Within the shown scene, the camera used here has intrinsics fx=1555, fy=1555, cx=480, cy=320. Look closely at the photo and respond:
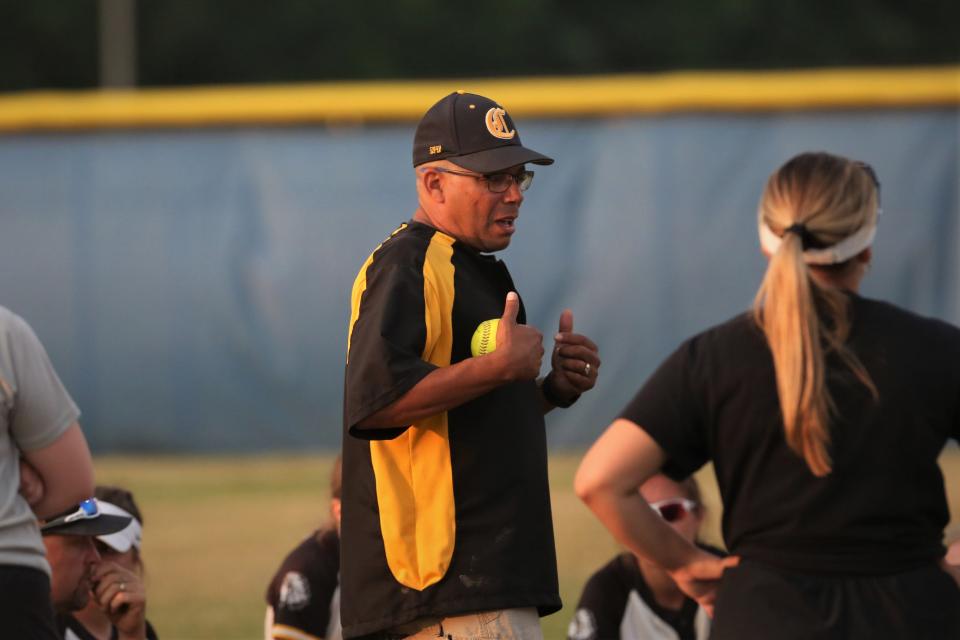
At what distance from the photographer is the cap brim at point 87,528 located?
397 centimetres

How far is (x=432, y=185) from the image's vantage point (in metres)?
3.35

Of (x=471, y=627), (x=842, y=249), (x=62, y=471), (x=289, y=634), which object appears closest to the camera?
(x=842, y=249)

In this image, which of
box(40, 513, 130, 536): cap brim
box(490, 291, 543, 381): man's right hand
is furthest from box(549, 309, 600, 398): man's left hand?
box(40, 513, 130, 536): cap brim

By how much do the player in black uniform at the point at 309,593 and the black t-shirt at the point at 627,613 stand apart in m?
0.70

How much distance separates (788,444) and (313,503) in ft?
25.5

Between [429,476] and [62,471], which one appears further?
[62,471]

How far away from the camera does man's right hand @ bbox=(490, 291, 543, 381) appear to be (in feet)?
9.82

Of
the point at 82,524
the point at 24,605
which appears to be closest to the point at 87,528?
the point at 82,524

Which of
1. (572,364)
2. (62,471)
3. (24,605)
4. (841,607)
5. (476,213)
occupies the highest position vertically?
(476,213)

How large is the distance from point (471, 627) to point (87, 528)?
53.9 inches

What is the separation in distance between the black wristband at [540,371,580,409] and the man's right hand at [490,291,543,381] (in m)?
0.34

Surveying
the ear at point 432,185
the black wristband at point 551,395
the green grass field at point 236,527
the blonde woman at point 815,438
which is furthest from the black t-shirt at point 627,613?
the ear at point 432,185

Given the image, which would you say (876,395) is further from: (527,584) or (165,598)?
(165,598)

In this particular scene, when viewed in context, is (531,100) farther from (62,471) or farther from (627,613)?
(62,471)
